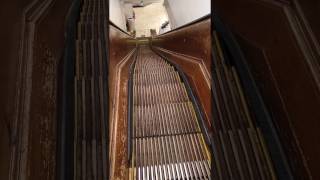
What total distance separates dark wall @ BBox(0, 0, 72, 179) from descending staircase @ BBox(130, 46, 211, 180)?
0.76 m

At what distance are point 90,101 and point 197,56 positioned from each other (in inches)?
61.3

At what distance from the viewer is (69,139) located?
1542mm

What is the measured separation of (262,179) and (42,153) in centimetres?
113

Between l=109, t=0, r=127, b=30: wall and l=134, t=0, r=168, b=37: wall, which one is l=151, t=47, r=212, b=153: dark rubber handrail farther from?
l=134, t=0, r=168, b=37: wall

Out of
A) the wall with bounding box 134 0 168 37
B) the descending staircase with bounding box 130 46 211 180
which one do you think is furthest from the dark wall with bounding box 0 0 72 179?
the wall with bounding box 134 0 168 37

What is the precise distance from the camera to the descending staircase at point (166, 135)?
6.12 feet

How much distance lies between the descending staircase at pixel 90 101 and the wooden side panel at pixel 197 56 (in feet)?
2.93

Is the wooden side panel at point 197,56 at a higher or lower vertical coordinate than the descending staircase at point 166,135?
higher

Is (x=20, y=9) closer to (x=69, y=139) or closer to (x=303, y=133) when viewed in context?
(x=69, y=139)

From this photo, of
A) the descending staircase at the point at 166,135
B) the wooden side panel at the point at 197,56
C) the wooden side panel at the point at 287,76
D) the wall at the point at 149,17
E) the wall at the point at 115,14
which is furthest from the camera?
the wall at the point at 149,17

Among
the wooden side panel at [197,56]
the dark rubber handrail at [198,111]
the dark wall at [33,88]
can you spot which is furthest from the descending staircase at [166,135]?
the dark wall at [33,88]

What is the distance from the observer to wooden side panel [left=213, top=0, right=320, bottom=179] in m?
1.20

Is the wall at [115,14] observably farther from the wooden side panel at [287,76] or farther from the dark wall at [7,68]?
the dark wall at [7,68]

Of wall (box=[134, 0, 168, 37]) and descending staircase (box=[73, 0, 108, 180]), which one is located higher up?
wall (box=[134, 0, 168, 37])
